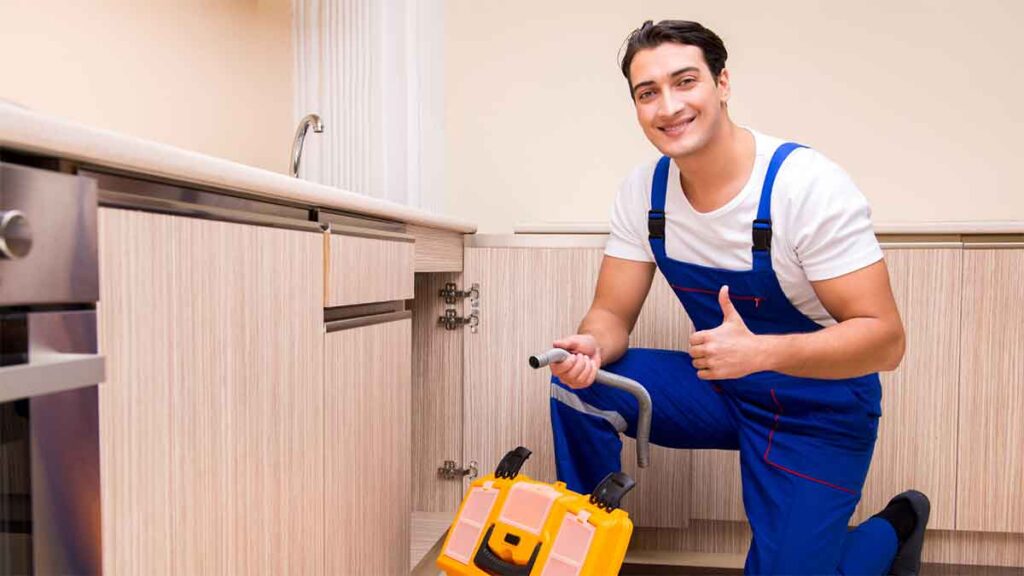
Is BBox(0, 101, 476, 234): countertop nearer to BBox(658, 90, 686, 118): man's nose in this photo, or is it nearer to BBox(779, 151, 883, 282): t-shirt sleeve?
BBox(658, 90, 686, 118): man's nose

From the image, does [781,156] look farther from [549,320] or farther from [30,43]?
[30,43]

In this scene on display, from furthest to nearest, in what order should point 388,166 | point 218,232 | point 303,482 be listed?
point 388,166 < point 303,482 < point 218,232

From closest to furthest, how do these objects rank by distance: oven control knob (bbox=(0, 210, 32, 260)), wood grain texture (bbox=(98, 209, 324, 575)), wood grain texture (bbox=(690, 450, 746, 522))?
oven control knob (bbox=(0, 210, 32, 260)) → wood grain texture (bbox=(98, 209, 324, 575)) → wood grain texture (bbox=(690, 450, 746, 522))

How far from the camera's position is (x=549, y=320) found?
78.3 inches

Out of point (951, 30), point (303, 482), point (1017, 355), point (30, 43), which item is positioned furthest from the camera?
point (951, 30)

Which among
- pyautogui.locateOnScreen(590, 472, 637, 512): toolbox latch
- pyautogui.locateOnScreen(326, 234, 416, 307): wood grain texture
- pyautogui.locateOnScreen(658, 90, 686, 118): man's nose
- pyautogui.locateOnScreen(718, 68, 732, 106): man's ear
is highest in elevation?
pyautogui.locateOnScreen(718, 68, 732, 106): man's ear

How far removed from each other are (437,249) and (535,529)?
75 cm

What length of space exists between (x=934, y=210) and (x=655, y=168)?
1307 millimetres

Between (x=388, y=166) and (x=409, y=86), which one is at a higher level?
(x=409, y=86)

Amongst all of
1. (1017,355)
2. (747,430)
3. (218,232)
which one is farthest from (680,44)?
(1017,355)

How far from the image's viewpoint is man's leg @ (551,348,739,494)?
152 cm

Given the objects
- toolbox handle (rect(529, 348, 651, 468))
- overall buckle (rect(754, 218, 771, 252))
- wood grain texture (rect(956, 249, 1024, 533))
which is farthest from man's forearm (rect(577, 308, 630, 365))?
wood grain texture (rect(956, 249, 1024, 533))

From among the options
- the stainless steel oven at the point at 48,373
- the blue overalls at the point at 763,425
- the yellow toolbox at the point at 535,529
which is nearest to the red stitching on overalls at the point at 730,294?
the blue overalls at the point at 763,425

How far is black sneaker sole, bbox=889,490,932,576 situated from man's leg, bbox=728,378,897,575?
12.3 inches
